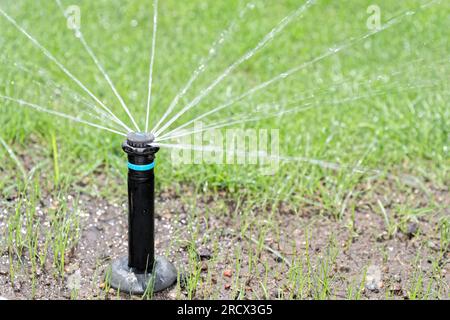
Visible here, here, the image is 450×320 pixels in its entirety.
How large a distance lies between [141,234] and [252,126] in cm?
161

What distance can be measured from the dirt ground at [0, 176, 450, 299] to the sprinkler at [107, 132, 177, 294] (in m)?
0.05

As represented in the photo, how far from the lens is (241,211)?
3.97 meters

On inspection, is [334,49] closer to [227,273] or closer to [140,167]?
[227,273]

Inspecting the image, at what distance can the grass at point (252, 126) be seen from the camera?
11.6 ft

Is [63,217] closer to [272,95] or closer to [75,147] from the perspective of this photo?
[75,147]

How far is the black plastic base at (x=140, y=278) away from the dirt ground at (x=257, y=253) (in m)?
0.04

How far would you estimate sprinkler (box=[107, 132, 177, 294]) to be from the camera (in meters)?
3.02

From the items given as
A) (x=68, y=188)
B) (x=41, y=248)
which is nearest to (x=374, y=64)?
(x=68, y=188)

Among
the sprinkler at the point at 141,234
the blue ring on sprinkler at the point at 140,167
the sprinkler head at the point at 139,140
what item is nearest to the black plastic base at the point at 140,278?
the sprinkler at the point at 141,234

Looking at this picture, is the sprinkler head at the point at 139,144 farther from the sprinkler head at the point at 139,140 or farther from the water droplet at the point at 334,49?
the water droplet at the point at 334,49

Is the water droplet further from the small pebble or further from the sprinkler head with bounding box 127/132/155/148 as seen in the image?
the sprinkler head with bounding box 127/132/155/148

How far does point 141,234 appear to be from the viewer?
3201mm

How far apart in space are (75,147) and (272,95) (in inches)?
54.1

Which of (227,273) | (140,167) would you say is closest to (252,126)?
(227,273)
